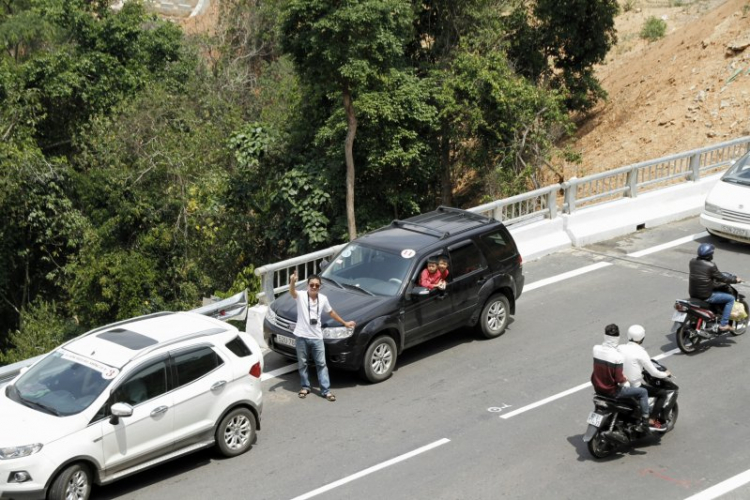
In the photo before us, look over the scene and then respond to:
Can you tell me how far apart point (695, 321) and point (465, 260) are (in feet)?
10.8

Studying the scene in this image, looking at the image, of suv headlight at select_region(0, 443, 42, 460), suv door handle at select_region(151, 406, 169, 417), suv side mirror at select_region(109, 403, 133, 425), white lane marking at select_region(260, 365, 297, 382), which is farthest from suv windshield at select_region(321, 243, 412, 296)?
suv headlight at select_region(0, 443, 42, 460)

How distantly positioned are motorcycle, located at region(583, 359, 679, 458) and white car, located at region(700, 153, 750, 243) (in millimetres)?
7254

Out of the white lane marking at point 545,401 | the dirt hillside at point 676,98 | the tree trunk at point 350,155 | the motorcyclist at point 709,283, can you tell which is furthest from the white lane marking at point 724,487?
the dirt hillside at point 676,98

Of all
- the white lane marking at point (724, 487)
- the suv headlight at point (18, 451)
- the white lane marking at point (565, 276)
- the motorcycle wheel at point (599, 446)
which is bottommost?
the white lane marking at point (565, 276)

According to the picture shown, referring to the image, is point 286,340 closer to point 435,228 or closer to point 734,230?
point 435,228

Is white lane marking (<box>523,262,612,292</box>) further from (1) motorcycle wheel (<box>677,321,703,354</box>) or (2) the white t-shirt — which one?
(2) the white t-shirt

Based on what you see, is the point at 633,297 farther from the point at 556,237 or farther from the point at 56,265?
the point at 56,265

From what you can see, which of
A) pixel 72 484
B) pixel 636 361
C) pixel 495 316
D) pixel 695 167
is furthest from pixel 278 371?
pixel 695 167

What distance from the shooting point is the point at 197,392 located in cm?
985

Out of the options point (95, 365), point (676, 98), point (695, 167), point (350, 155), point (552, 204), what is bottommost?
point (350, 155)

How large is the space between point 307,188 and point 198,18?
31.6m

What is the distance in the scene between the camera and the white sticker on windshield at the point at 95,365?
30.8 feet

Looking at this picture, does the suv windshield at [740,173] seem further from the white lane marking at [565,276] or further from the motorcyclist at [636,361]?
the motorcyclist at [636,361]

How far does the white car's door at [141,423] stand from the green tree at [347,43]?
15.5 m
